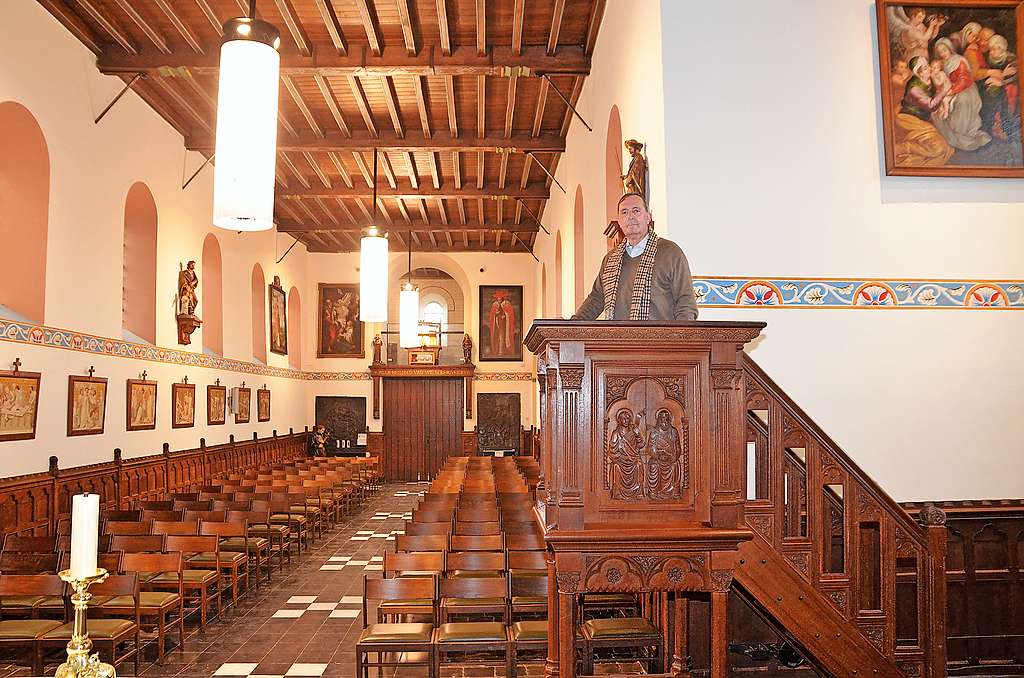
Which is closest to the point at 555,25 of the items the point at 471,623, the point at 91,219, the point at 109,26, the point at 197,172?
the point at 109,26

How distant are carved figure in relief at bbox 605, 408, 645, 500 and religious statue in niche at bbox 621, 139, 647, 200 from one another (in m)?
3.30

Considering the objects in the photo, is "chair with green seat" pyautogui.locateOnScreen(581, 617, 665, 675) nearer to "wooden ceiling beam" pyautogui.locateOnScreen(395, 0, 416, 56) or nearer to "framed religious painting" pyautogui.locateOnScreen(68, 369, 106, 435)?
"wooden ceiling beam" pyautogui.locateOnScreen(395, 0, 416, 56)

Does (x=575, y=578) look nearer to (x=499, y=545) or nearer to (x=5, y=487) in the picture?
(x=499, y=545)

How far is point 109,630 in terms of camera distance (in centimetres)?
524

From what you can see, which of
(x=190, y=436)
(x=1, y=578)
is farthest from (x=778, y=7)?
(x=190, y=436)

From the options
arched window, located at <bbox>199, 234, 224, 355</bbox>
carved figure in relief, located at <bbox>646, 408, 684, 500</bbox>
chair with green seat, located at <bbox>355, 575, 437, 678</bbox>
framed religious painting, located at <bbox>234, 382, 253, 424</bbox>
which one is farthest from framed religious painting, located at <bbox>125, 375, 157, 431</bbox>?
carved figure in relief, located at <bbox>646, 408, 684, 500</bbox>

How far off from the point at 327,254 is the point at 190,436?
10.1m

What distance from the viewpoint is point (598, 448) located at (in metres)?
3.59

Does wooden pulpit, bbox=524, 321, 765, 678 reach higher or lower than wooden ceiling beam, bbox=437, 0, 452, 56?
lower

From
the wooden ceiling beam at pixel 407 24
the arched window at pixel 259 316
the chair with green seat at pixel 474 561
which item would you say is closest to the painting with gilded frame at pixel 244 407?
the arched window at pixel 259 316

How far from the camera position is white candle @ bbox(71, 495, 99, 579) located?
2377 mm

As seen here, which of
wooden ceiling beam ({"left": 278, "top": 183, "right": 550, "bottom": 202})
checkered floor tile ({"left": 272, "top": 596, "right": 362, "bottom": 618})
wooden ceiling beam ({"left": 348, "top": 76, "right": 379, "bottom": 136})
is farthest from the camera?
wooden ceiling beam ({"left": 278, "top": 183, "right": 550, "bottom": 202})

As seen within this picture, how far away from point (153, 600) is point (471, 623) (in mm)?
2520

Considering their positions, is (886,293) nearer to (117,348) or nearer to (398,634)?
(398,634)
